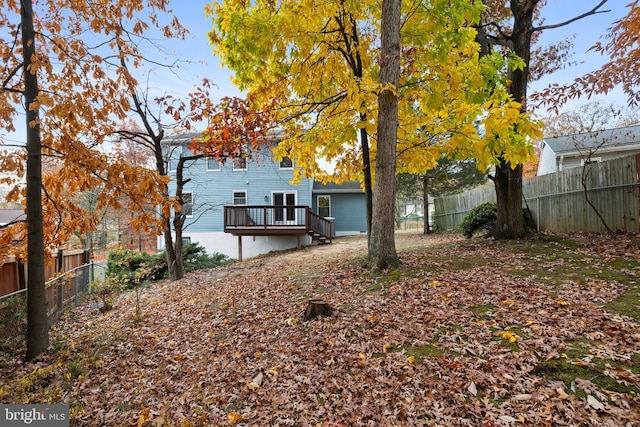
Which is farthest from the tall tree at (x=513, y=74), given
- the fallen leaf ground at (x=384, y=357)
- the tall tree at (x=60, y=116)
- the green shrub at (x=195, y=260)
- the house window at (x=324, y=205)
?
the house window at (x=324, y=205)

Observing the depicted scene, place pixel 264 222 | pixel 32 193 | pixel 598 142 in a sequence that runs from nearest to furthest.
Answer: pixel 32 193 → pixel 264 222 → pixel 598 142

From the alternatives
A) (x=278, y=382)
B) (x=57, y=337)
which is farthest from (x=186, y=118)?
(x=278, y=382)

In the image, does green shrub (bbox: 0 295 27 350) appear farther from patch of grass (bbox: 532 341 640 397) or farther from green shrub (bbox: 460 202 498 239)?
green shrub (bbox: 460 202 498 239)

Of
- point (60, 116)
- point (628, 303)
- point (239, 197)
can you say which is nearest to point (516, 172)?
point (628, 303)

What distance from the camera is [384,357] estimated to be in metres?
3.49

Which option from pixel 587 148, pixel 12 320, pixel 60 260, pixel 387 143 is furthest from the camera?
pixel 587 148

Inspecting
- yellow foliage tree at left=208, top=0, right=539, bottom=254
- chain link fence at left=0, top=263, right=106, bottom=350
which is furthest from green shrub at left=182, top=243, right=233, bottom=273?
yellow foliage tree at left=208, top=0, right=539, bottom=254

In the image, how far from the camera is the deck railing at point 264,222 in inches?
625

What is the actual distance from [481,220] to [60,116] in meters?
12.0

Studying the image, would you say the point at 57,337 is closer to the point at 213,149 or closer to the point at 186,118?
the point at 213,149

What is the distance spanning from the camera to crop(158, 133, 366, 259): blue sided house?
16.2m

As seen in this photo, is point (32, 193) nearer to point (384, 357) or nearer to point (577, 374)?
point (384, 357)

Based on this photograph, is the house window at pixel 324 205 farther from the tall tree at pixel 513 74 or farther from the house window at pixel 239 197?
the tall tree at pixel 513 74

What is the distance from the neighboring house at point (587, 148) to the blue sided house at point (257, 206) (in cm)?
1122
